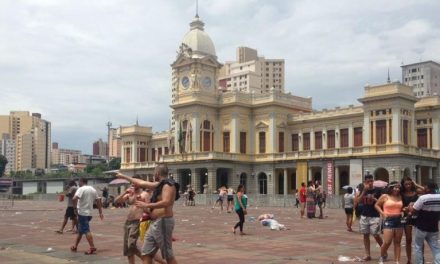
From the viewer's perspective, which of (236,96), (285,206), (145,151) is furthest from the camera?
(145,151)

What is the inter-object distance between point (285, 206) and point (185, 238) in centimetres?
2532

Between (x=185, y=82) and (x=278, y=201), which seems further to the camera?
(x=185, y=82)

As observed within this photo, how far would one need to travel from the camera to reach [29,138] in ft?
563

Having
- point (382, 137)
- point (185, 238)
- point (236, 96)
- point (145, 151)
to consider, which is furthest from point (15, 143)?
point (185, 238)

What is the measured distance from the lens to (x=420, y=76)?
120562 mm

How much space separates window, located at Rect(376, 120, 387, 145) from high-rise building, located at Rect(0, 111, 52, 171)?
137501mm

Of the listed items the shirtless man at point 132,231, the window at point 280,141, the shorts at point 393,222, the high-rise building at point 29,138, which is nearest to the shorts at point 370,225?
the shorts at point 393,222

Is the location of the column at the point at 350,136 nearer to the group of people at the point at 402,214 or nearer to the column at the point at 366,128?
the column at the point at 366,128

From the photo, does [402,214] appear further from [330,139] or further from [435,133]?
[330,139]

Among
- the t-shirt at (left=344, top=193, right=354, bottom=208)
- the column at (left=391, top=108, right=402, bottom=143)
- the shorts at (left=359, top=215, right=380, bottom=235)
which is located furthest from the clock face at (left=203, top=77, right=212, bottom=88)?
the shorts at (left=359, top=215, right=380, bottom=235)

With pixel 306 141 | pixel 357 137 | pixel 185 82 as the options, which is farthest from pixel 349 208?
pixel 185 82

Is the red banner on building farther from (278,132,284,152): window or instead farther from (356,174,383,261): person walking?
(356,174,383,261): person walking

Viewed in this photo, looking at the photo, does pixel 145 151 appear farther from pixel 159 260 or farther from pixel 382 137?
pixel 159 260

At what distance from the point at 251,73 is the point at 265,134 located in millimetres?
64515
